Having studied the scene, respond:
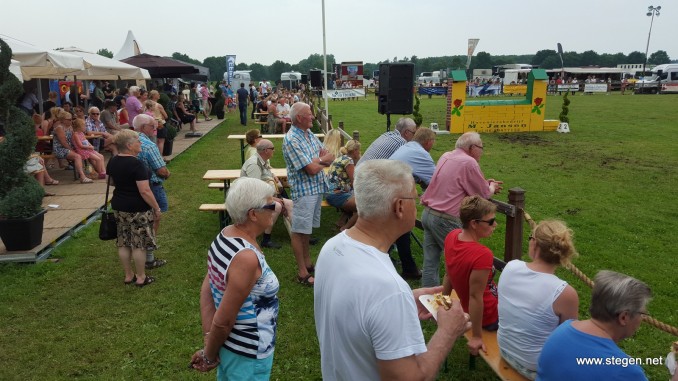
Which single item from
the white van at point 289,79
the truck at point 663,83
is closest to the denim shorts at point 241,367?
the truck at point 663,83

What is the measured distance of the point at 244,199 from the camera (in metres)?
2.52

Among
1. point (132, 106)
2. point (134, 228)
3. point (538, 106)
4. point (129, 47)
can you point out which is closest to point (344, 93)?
point (129, 47)

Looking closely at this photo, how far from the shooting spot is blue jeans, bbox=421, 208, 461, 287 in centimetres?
433

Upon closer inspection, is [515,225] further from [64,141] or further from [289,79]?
[289,79]

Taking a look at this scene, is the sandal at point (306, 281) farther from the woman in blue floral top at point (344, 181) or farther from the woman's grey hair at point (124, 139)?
the woman's grey hair at point (124, 139)

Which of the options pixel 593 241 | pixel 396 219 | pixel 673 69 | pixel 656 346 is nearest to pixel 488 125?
pixel 593 241

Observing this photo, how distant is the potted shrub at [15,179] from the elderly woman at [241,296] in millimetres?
4334

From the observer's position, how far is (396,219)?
1778mm

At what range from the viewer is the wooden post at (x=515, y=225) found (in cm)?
419

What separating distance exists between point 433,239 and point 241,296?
8.42 ft

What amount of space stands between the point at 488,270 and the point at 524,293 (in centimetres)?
45

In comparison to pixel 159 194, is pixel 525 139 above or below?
below

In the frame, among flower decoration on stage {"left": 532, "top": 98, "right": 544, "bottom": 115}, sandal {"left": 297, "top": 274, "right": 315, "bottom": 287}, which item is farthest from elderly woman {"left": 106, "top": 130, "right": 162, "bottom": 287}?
flower decoration on stage {"left": 532, "top": 98, "right": 544, "bottom": 115}

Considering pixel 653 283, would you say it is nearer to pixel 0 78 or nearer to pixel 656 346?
pixel 656 346
